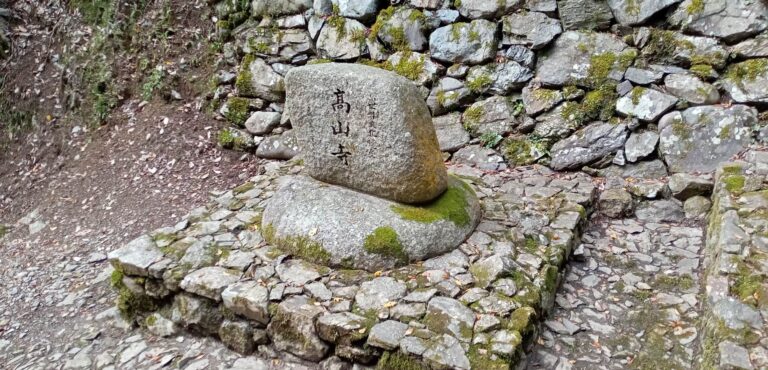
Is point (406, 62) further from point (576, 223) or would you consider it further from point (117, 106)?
point (117, 106)

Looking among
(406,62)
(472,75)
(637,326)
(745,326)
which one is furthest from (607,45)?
(745,326)

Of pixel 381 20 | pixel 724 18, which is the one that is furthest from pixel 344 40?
pixel 724 18

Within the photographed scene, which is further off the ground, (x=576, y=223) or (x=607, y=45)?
(x=607, y=45)

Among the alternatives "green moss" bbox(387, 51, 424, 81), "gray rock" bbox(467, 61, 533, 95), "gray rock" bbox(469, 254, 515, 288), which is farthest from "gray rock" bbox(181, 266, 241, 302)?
"gray rock" bbox(467, 61, 533, 95)

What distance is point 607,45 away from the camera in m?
6.07

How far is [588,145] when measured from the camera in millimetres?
5941

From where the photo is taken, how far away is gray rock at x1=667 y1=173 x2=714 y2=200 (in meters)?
5.18

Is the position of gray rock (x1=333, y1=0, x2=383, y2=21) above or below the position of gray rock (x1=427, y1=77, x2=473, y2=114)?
above

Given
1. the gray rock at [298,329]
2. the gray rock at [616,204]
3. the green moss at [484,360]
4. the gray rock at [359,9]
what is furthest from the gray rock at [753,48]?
the gray rock at [298,329]

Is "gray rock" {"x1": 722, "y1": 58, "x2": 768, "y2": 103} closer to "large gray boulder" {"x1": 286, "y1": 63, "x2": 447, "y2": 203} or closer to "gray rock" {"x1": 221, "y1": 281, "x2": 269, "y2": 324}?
"large gray boulder" {"x1": 286, "y1": 63, "x2": 447, "y2": 203}

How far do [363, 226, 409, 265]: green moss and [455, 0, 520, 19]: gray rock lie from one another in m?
3.74

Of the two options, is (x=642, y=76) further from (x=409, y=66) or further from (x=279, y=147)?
(x=279, y=147)

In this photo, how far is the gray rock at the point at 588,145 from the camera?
5.86 metres

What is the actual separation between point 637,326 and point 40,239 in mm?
6448
